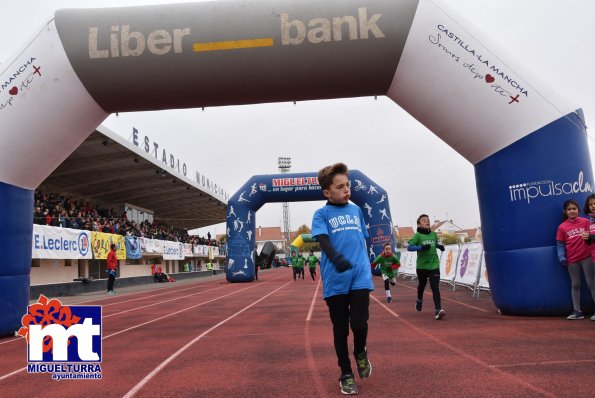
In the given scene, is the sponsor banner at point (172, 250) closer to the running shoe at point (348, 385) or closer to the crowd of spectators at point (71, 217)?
the crowd of spectators at point (71, 217)

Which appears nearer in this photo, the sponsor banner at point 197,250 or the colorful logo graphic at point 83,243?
the colorful logo graphic at point 83,243

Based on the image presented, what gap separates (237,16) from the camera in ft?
25.3

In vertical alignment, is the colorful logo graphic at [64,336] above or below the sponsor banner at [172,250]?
below

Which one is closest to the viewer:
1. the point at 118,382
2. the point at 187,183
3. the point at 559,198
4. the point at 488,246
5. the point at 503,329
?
the point at 118,382

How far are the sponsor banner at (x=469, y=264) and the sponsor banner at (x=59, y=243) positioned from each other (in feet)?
46.1

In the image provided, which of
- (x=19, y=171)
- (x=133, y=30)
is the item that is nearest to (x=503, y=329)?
(x=133, y=30)

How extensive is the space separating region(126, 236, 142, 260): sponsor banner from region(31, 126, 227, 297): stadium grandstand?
0.20ft

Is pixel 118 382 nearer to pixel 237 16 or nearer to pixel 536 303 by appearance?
pixel 237 16

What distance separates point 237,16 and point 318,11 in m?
1.26

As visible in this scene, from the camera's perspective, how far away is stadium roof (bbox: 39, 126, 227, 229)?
78.0 feet

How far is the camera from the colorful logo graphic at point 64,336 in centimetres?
428

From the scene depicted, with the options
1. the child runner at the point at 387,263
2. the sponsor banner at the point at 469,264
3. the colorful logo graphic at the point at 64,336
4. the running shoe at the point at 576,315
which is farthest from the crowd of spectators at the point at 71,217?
the running shoe at the point at 576,315

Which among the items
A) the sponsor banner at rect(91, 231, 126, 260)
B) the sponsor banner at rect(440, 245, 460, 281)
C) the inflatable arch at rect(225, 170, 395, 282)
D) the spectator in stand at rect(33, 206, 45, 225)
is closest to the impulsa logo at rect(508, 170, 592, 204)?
the sponsor banner at rect(440, 245, 460, 281)

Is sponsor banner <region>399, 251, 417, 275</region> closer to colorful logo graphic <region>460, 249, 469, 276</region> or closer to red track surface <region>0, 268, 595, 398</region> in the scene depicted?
colorful logo graphic <region>460, 249, 469, 276</region>
